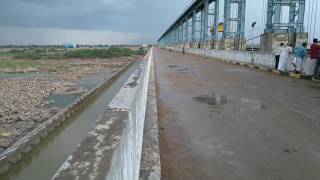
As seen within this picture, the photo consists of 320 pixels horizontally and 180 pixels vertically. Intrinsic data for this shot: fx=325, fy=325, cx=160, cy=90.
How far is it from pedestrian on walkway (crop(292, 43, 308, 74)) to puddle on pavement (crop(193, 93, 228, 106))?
24.3 feet

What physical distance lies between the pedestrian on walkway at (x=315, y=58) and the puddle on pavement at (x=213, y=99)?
659cm

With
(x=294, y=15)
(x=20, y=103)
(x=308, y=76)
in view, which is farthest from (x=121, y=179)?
(x=294, y=15)

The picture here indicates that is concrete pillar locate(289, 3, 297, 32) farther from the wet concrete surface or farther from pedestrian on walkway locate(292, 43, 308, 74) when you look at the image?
the wet concrete surface

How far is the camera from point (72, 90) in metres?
27.5

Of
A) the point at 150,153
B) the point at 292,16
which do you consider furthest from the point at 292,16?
the point at 150,153

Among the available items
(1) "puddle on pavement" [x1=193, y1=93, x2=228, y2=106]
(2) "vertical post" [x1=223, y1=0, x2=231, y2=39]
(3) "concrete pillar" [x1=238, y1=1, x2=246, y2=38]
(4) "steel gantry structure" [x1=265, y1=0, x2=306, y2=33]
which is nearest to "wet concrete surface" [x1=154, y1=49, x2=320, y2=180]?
(1) "puddle on pavement" [x1=193, y1=93, x2=228, y2=106]

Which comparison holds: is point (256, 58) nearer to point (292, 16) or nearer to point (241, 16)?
point (292, 16)

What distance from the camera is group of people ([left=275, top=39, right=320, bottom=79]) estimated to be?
15109mm

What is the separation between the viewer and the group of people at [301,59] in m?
15.1

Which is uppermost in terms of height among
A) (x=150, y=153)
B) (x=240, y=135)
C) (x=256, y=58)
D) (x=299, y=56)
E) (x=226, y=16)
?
(x=226, y=16)

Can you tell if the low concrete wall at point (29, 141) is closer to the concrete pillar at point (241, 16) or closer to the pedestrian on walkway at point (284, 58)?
the pedestrian on walkway at point (284, 58)

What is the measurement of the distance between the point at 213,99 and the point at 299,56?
8.39 meters

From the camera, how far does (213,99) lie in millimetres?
10492

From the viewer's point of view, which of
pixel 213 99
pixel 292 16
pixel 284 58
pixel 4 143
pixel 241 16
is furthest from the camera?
pixel 241 16
